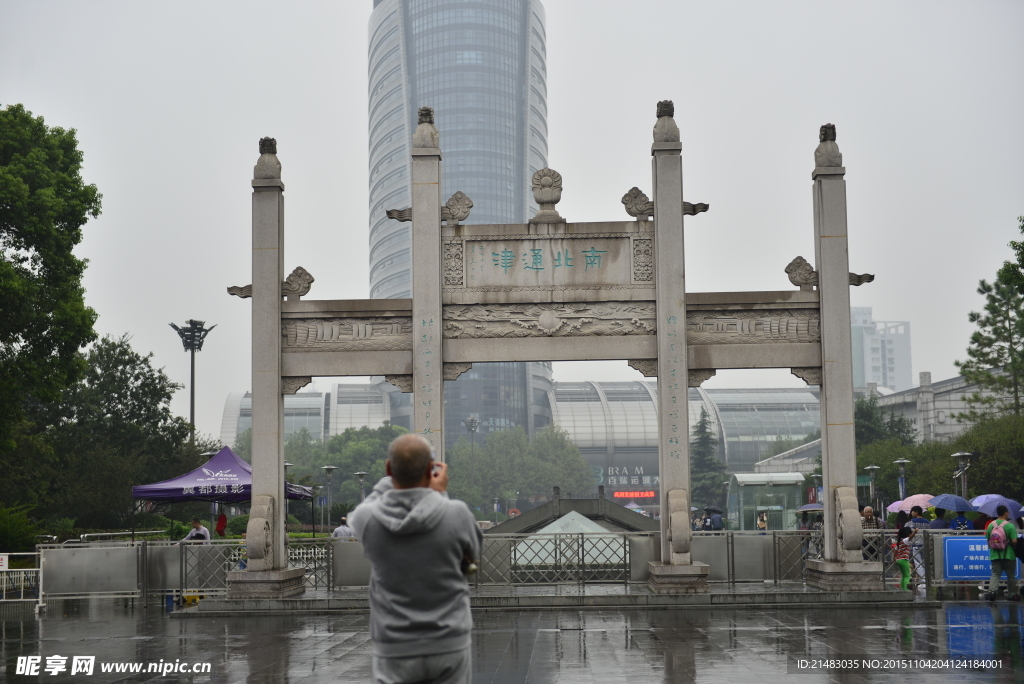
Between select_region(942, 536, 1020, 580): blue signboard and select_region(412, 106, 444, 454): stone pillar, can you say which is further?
select_region(942, 536, 1020, 580): blue signboard

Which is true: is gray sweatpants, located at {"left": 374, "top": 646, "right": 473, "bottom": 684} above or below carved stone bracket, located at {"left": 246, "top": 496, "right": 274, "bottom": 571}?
above

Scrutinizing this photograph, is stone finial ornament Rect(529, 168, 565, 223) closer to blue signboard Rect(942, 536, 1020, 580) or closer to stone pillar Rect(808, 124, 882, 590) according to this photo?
stone pillar Rect(808, 124, 882, 590)

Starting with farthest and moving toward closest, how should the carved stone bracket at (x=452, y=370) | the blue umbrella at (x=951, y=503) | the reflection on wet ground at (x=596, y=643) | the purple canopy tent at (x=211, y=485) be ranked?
the blue umbrella at (x=951, y=503) < the purple canopy tent at (x=211, y=485) < the carved stone bracket at (x=452, y=370) < the reflection on wet ground at (x=596, y=643)

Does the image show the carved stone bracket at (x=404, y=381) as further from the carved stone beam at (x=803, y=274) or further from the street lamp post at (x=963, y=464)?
the street lamp post at (x=963, y=464)

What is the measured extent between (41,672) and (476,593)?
24.1ft

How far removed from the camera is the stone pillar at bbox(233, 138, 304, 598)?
52.5 feet

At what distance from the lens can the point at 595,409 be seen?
12575cm

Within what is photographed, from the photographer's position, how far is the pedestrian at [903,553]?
16.9 metres

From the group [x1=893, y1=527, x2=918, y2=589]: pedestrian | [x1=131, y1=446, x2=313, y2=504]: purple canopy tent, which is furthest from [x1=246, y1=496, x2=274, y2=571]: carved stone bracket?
[x1=893, y1=527, x2=918, y2=589]: pedestrian

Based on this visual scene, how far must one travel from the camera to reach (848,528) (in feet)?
52.3

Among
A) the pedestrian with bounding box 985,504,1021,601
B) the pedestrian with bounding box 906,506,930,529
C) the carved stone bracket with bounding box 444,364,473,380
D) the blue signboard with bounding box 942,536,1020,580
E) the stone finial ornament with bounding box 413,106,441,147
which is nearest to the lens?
the pedestrian with bounding box 985,504,1021,601

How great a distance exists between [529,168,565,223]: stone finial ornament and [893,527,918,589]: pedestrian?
8.07 meters

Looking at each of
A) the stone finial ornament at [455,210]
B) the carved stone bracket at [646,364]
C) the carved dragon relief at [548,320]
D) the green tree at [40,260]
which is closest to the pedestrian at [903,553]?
the carved stone bracket at [646,364]

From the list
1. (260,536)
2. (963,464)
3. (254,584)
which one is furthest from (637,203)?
(963,464)
